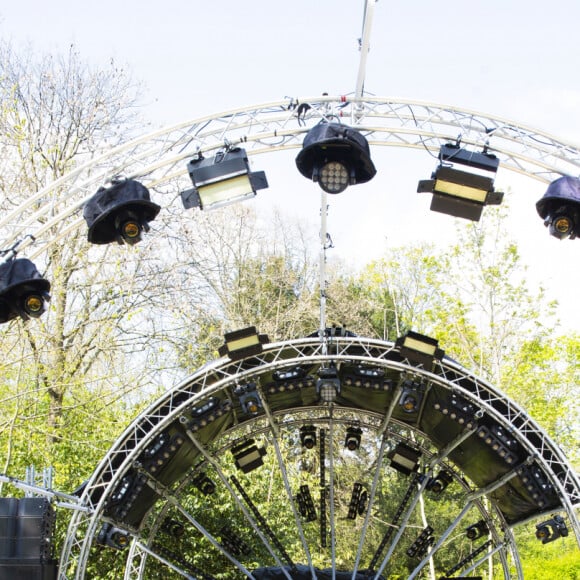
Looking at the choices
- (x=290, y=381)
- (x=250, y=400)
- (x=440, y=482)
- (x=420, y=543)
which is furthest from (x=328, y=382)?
(x=420, y=543)

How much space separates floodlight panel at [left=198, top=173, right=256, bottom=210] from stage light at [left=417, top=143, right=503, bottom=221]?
137 cm

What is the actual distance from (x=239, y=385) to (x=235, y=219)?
11.6 metres

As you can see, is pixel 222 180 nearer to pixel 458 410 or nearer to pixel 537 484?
pixel 458 410

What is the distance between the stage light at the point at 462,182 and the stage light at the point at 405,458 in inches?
196

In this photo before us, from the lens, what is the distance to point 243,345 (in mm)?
8914

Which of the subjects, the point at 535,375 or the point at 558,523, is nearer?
the point at 558,523

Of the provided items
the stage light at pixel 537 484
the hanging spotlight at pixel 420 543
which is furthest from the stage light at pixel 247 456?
the stage light at pixel 537 484

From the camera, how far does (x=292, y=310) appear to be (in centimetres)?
2014

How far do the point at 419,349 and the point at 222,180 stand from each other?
358 centimetres

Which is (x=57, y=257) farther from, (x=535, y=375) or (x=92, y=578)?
(x=535, y=375)

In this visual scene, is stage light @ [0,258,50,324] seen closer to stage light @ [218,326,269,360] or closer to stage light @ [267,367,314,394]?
stage light @ [218,326,269,360]

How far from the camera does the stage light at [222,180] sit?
6227mm

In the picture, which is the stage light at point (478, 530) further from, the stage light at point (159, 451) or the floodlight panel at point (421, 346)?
the stage light at point (159, 451)

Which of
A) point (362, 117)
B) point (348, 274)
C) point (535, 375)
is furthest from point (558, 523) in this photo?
point (348, 274)
